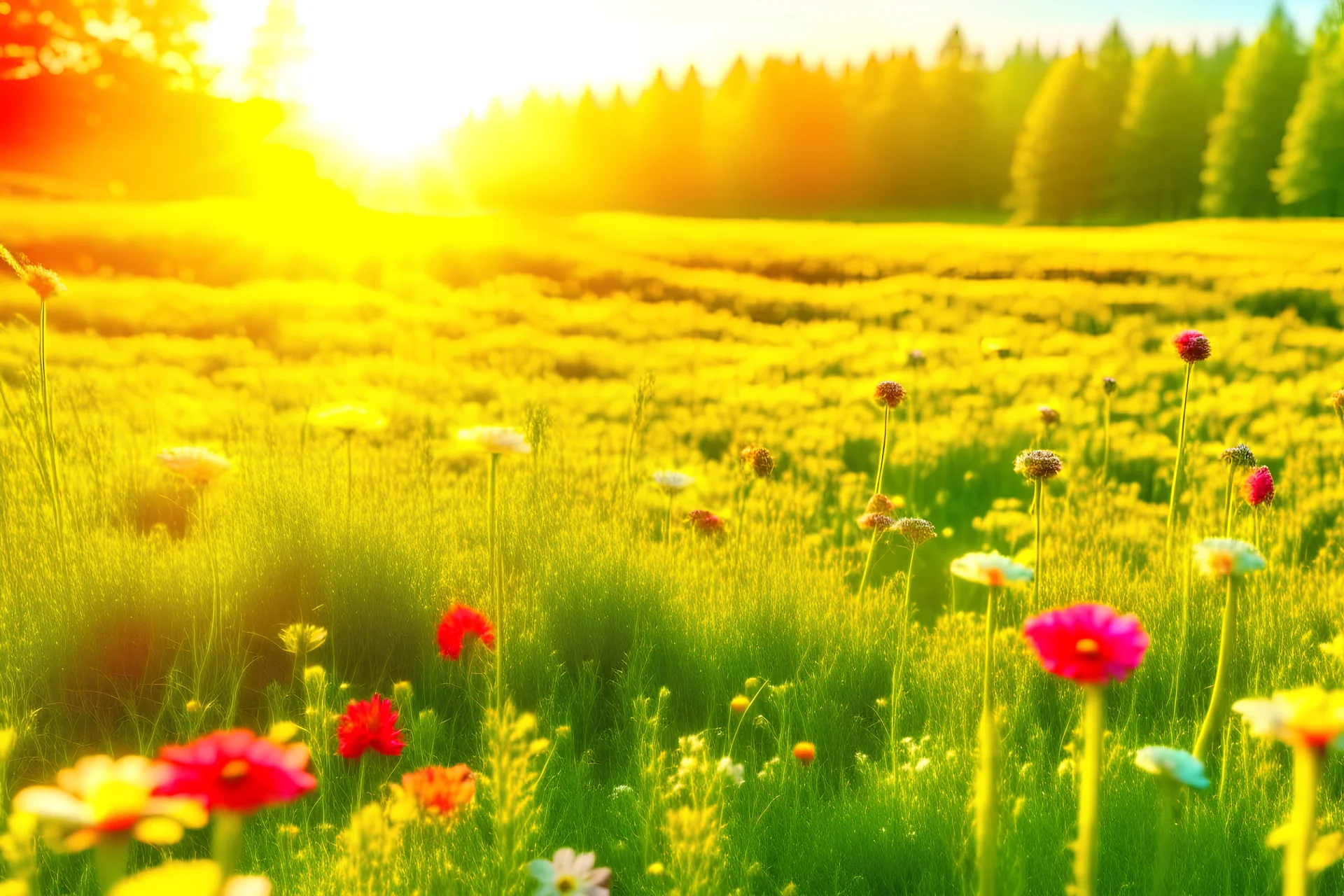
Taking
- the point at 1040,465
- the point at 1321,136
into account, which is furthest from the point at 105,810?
the point at 1321,136

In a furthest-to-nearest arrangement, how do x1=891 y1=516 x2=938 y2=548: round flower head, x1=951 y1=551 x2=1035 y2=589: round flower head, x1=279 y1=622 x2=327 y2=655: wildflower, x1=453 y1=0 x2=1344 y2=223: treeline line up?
x1=453 y1=0 x2=1344 y2=223: treeline < x1=891 y1=516 x2=938 y2=548: round flower head < x1=279 y1=622 x2=327 y2=655: wildflower < x1=951 y1=551 x2=1035 y2=589: round flower head

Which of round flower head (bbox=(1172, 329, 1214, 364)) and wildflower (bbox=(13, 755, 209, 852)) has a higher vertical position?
round flower head (bbox=(1172, 329, 1214, 364))

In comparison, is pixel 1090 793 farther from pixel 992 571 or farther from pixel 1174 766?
pixel 992 571

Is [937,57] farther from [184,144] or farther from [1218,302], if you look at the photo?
[1218,302]

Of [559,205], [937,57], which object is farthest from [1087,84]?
[559,205]

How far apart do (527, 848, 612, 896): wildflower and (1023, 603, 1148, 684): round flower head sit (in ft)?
2.44

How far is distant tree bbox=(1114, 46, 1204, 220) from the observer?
41.4 m

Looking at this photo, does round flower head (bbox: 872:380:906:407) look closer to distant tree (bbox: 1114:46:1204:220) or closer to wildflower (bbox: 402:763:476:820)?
wildflower (bbox: 402:763:476:820)

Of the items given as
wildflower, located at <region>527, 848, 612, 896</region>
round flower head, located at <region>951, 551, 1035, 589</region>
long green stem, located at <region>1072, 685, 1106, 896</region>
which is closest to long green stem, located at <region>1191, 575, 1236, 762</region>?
round flower head, located at <region>951, 551, 1035, 589</region>

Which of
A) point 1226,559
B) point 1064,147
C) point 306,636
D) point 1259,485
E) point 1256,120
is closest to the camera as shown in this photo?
point 1226,559

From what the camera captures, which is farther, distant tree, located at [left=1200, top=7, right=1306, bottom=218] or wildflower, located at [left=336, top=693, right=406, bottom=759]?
distant tree, located at [left=1200, top=7, right=1306, bottom=218]

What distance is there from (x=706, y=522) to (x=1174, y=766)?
236cm

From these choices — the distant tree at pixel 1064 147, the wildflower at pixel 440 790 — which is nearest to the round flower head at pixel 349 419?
the wildflower at pixel 440 790

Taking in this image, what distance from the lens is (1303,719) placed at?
948 mm
